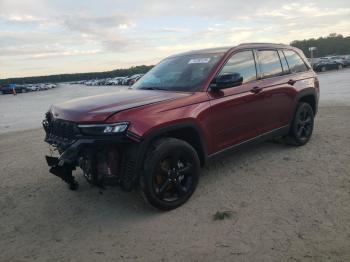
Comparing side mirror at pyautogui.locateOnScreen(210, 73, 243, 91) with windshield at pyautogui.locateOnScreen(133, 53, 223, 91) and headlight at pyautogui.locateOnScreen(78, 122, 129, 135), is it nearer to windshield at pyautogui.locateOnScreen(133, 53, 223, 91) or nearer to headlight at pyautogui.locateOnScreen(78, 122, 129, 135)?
windshield at pyautogui.locateOnScreen(133, 53, 223, 91)

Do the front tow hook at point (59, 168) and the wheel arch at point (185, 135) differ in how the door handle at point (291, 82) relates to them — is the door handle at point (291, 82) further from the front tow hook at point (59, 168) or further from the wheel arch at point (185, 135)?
the front tow hook at point (59, 168)

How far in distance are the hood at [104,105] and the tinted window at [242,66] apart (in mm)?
851

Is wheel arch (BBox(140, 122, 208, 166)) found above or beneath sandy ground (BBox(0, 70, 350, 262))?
above

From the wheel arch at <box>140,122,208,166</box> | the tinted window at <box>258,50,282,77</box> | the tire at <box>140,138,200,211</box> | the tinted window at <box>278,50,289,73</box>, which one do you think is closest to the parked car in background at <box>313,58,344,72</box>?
the tinted window at <box>278,50,289,73</box>

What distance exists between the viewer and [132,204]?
183 inches

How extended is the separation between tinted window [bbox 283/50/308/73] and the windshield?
1833 millimetres

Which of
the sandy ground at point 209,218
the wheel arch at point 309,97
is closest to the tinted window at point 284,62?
the wheel arch at point 309,97

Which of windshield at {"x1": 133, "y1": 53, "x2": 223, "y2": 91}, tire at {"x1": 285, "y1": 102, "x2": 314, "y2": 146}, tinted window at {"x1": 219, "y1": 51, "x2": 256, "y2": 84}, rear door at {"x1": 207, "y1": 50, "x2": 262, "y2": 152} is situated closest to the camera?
rear door at {"x1": 207, "y1": 50, "x2": 262, "y2": 152}

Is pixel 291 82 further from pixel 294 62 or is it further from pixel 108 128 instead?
pixel 108 128

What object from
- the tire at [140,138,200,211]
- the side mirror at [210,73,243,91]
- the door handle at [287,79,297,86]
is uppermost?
the side mirror at [210,73,243,91]

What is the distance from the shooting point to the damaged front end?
3.82 m

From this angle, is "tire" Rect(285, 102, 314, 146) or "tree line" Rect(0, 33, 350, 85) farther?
"tree line" Rect(0, 33, 350, 85)

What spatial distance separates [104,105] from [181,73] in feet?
4.72

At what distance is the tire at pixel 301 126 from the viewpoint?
6344 millimetres
